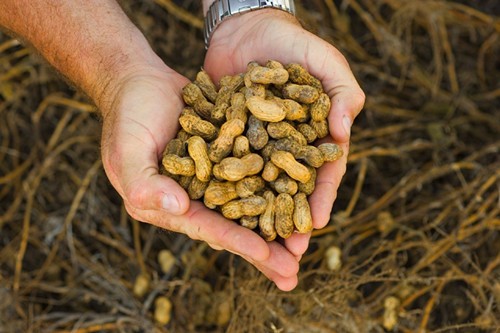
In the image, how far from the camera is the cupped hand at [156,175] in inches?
47.6

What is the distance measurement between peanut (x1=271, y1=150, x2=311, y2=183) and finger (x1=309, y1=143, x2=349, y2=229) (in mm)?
40

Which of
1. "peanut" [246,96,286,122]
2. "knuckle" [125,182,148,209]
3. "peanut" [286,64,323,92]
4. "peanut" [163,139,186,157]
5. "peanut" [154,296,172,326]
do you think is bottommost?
"peanut" [154,296,172,326]

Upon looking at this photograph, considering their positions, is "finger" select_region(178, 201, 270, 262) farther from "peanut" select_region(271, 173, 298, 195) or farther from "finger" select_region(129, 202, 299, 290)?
"peanut" select_region(271, 173, 298, 195)

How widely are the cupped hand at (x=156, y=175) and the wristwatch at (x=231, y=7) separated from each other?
0.29 metres

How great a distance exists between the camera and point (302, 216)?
1.30m

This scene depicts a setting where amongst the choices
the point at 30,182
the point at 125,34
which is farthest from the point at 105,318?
the point at 125,34

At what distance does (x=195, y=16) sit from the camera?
7.82ft

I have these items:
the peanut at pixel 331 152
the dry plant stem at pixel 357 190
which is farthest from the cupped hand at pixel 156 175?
the dry plant stem at pixel 357 190

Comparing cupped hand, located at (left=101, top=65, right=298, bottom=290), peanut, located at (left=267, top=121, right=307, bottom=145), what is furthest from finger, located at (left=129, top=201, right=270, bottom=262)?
peanut, located at (left=267, top=121, right=307, bottom=145)

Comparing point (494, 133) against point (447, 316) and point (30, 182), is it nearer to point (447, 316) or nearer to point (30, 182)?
point (447, 316)

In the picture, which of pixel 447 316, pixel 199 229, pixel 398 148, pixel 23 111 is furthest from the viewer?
→ pixel 23 111

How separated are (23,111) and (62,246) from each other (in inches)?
22.1

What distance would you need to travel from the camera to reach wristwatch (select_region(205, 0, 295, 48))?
1651mm

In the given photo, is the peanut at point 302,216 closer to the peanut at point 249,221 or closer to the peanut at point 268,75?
the peanut at point 249,221
